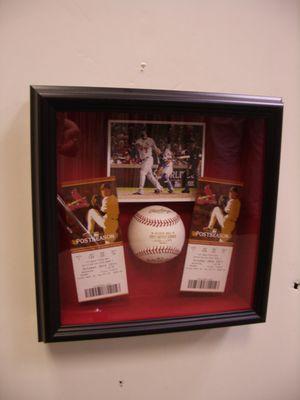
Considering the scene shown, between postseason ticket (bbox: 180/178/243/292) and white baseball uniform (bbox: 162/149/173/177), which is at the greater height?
white baseball uniform (bbox: 162/149/173/177)

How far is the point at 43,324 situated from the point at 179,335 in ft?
0.87

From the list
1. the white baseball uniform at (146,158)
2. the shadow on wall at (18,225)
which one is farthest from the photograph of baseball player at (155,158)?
the shadow on wall at (18,225)

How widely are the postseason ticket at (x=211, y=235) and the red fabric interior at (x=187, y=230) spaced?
0.01 m

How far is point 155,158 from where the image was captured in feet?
1.81

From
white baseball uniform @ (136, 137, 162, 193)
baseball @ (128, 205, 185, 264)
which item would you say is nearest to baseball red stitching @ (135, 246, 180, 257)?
baseball @ (128, 205, 185, 264)

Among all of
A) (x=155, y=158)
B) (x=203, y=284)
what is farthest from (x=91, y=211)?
(x=203, y=284)

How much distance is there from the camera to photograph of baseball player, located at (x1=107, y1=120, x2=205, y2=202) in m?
0.54

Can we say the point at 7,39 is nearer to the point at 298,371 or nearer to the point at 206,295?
the point at 206,295

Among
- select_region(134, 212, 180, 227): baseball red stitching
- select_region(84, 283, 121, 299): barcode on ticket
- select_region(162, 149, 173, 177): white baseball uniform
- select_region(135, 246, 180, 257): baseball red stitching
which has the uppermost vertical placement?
select_region(162, 149, 173, 177): white baseball uniform

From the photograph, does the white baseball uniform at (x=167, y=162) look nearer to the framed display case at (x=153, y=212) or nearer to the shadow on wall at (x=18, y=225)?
the framed display case at (x=153, y=212)

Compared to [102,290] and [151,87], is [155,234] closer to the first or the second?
[102,290]

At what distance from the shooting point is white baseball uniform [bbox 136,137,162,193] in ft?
1.79

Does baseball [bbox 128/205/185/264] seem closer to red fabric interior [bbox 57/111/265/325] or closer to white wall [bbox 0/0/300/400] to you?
red fabric interior [bbox 57/111/265/325]

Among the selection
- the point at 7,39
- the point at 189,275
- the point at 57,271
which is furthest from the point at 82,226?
the point at 7,39
